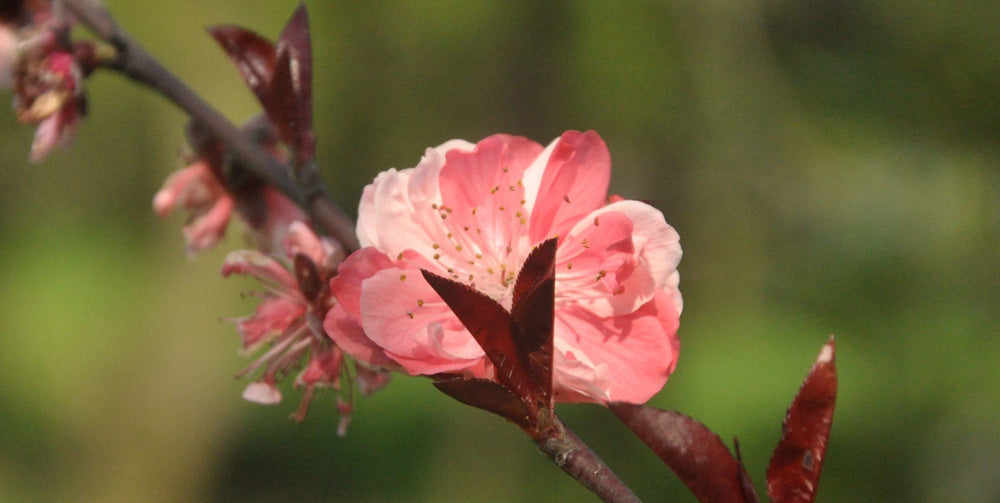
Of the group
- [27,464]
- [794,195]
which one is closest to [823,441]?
[27,464]

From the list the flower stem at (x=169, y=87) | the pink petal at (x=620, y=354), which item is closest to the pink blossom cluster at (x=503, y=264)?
the pink petal at (x=620, y=354)

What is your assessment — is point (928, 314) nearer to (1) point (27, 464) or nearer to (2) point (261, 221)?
(2) point (261, 221)

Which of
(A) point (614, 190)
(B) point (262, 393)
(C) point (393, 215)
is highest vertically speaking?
(C) point (393, 215)

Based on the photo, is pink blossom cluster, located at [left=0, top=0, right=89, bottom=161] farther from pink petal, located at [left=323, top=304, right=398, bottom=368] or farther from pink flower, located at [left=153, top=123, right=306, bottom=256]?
pink petal, located at [left=323, top=304, right=398, bottom=368]

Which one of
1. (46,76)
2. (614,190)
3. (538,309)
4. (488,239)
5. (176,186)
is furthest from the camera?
(614,190)

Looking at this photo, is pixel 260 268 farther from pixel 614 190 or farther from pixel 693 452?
pixel 614 190

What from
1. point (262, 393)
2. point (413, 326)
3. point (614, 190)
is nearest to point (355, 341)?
point (413, 326)

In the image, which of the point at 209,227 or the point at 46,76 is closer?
the point at 46,76

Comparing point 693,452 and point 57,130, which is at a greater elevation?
point 57,130
